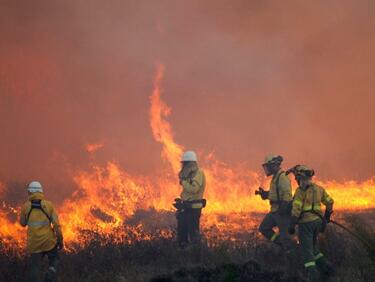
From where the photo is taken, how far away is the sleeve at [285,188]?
8.85 m

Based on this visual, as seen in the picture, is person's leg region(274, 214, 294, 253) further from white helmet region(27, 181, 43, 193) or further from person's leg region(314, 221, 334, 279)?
white helmet region(27, 181, 43, 193)

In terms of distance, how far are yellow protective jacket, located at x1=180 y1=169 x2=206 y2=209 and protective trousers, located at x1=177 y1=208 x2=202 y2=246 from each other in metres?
0.18

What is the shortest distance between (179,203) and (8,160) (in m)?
12.2

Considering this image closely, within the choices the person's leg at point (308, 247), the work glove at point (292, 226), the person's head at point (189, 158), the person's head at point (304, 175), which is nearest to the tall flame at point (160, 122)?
the person's head at point (189, 158)

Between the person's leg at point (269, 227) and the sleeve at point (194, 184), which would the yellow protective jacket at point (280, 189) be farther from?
the sleeve at point (194, 184)

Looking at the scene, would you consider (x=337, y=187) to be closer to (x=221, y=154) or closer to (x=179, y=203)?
(x=221, y=154)

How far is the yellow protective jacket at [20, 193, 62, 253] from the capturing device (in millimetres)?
8086

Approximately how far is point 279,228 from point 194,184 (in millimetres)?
2084

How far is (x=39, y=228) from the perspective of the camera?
26.7 ft

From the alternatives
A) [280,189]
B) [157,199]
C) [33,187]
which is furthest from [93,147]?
[280,189]

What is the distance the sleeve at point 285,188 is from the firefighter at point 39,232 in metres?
4.24

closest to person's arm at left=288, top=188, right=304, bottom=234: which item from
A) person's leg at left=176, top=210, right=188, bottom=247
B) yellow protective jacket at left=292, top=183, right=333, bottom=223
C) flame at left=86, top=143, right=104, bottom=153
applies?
yellow protective jacket at left=292, top=183, right=333, bottom=223

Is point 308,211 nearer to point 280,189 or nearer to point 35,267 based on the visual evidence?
point 280,189

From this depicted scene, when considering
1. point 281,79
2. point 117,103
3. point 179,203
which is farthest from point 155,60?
point 179,203
